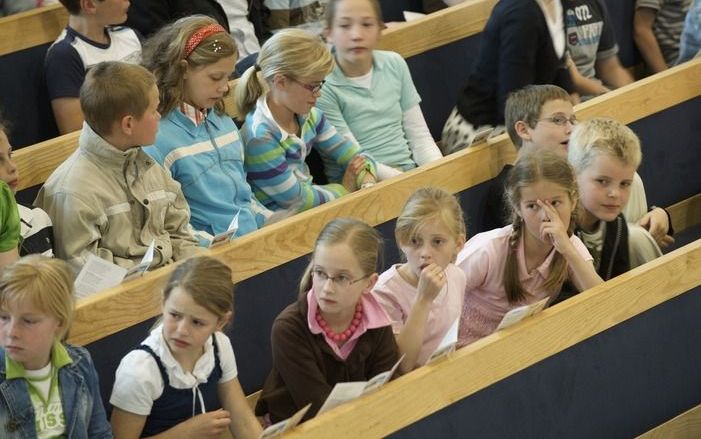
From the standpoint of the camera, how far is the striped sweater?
12.3 ft

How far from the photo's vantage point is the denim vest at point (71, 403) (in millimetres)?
2502

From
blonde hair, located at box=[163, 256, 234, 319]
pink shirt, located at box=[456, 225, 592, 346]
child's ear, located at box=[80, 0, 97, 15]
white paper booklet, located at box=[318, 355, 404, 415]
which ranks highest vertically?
child's ear, located at box=[80, 0, 97, 15]

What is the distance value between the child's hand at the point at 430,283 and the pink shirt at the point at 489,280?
14.7 inches

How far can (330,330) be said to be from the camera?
2.85 metres

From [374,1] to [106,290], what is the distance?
5.53 feet

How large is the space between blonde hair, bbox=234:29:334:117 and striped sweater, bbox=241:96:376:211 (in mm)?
50

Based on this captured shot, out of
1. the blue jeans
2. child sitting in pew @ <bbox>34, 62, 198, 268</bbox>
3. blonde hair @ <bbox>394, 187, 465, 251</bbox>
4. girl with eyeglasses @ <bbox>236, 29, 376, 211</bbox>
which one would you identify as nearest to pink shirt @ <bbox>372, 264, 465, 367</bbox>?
blonde hair @ <bbox>394, 187, 465, 251</bbox>

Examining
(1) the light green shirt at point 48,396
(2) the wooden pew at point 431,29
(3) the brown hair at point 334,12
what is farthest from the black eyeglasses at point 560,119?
(1) the light green shirt at point 48,396

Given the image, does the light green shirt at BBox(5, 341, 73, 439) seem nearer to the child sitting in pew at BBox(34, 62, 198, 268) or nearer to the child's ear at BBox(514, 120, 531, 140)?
the child sitting in pew at BBox(34, 62, 198, 268)

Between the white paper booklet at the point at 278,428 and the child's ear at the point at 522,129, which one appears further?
the child's ear at the point at 522,129

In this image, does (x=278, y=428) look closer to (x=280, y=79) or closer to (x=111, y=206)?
(x=111, y=206)

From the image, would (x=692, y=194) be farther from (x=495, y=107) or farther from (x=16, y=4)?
(x=16, y=4)

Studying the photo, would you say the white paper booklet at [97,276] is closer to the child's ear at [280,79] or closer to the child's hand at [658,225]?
the child's ear at [280,79]

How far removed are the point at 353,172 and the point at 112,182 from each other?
987mm
